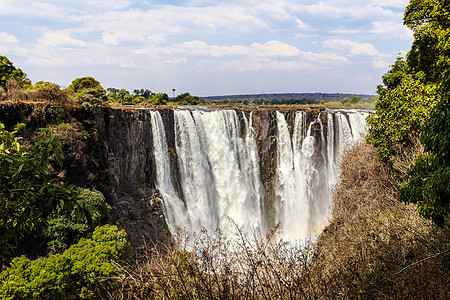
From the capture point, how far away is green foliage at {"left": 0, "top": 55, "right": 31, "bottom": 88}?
17984 mm

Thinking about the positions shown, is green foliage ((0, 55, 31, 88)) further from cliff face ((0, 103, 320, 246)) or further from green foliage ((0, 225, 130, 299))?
green foliage ((0, 225, 130, 299))

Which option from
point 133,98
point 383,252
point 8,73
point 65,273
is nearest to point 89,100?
point 8,73

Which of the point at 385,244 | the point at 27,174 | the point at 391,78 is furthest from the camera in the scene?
the point at 391,78

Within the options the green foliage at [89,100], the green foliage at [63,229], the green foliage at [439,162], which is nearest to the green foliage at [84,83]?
the green foliage at [89,100]

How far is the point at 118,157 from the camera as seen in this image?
1917 centimetres

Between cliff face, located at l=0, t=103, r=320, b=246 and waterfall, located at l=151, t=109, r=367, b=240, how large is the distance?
71 cm

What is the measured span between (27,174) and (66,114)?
15.5m

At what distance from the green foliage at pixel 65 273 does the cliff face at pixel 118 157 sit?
4934 mm

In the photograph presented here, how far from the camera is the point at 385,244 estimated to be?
8180 millimetres

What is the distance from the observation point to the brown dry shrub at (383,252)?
6.13m

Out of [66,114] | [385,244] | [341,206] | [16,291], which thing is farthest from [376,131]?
[66,114]

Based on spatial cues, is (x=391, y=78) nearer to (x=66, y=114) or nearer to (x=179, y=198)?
(x=179, y=198)

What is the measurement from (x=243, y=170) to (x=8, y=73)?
1778 centimetres

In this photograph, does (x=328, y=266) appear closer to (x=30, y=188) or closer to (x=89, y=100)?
(x=30, y=188)
